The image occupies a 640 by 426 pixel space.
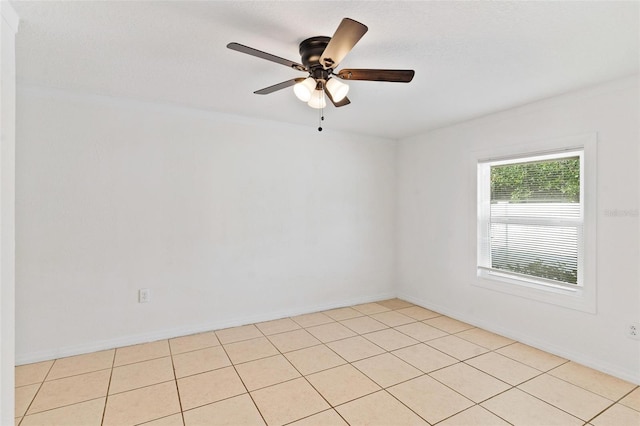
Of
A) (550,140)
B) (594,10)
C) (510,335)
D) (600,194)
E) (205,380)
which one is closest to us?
(594,10)

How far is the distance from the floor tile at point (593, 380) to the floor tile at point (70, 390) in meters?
3.40

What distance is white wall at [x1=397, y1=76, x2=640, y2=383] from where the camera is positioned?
2418mm

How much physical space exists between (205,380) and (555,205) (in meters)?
3.34

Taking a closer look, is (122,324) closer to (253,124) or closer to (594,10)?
(253,124)

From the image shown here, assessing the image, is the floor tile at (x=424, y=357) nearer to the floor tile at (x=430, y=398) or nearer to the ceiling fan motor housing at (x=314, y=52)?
the floor tile at (x=430, y=398)

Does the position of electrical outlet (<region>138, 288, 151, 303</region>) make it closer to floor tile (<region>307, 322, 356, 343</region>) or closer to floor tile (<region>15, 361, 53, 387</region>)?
floor tile (<region>15, 361, 53, 387</region>)

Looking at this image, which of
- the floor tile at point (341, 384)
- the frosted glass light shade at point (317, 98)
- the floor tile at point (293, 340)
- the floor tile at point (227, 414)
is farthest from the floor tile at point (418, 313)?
the frosted glass light shade at point (317, 98)

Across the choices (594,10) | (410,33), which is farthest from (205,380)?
(594,10)

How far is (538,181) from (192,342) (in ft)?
12.0

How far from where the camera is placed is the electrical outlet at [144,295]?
301 centimetres

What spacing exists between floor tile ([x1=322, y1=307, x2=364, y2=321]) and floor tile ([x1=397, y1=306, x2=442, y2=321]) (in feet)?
1.85

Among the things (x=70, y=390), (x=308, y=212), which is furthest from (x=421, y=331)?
(x=70, y=390)

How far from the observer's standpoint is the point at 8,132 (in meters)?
1.71

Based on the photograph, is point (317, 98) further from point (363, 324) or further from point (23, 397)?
point (23, 397)
